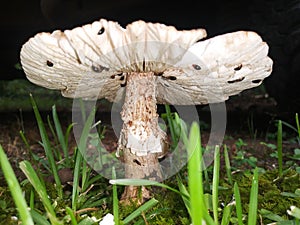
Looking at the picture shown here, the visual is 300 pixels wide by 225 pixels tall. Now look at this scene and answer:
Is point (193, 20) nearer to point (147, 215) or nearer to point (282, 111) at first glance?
point (282, 111)

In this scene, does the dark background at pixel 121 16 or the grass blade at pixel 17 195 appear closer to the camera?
the grass blade at pixel 17 195

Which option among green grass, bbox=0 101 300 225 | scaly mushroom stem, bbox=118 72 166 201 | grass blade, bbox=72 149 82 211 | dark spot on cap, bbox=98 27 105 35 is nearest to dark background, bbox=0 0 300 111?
green grass, bbox=0 101 300 225

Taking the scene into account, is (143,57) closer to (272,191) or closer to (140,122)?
(140,122)

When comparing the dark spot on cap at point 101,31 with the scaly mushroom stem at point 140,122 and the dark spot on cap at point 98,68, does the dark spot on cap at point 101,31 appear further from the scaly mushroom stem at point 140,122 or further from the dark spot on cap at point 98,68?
the scaly mushroom stem at point 140,122

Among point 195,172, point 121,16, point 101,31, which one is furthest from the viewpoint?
point 121,16

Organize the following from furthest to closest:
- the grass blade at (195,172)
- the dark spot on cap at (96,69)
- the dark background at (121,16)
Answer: the dark background at (121,16), the dark spot on cap at (96,69), the grass blade at (195,172)

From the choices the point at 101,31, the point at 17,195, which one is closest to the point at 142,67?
the point at 101,31

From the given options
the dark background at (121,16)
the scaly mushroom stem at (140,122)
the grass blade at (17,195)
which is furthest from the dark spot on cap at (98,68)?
the dark background at (121,16)

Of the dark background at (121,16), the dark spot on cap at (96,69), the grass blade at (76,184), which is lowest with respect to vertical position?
the grass blade at (76,184)

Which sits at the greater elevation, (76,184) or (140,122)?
(140,122)
